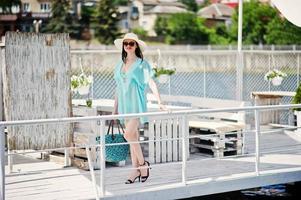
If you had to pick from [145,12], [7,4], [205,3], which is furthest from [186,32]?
[205,3]

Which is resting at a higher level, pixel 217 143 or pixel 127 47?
pixel 127 47

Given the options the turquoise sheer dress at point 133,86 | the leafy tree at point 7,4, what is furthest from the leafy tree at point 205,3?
the turquoise sheer dress at point 133,86

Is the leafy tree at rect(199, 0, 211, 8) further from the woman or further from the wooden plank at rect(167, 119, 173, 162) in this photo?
the woman

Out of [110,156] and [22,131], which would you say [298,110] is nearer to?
[110,156]

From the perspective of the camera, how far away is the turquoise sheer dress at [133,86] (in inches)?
283

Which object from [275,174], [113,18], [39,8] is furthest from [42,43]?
[39,8]

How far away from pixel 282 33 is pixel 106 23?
18599mm

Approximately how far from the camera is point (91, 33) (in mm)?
72875

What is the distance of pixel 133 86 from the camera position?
23.7ft

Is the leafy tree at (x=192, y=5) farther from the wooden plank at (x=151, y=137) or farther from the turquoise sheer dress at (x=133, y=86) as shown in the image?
the turquoise sheer dress at (x=133, y=86)

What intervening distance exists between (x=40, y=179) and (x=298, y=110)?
455 centimetres

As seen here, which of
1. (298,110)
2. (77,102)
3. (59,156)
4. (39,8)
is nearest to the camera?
(59,156)

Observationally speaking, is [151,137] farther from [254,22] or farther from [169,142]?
[254,22]

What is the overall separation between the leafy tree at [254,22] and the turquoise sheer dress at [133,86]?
Answer: 193ft
